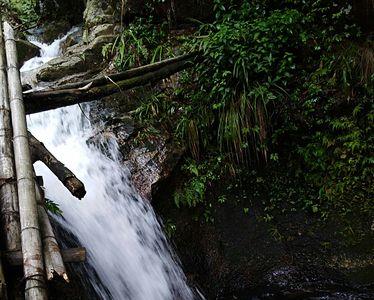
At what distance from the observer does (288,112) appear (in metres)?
5.27

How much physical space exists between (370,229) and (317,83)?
1995 millimetres

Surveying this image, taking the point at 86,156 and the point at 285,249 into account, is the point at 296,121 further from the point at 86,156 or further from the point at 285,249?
the point at 86,156

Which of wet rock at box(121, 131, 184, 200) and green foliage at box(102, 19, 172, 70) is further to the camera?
green foliage at box(102, 19, 172, 70)

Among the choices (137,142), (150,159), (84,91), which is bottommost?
(150,159)

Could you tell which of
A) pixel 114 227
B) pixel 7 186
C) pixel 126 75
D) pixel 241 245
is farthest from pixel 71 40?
pixel 7 186

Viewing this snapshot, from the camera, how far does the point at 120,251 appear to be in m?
4.58

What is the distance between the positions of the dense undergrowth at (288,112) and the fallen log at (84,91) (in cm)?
81

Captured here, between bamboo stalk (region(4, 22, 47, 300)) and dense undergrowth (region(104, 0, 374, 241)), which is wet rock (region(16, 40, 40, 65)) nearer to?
dense undergrowth (region(104, 0, 374, 241))

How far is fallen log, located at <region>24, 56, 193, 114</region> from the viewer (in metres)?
3.95

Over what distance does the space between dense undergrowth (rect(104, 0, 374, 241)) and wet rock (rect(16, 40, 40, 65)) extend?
169 inches

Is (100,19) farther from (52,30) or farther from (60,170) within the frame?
(60,170)

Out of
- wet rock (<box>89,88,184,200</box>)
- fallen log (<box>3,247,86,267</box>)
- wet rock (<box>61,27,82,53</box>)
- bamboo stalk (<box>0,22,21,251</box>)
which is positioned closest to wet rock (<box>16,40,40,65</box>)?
wet rock (<box>61,27,82,53</box>)

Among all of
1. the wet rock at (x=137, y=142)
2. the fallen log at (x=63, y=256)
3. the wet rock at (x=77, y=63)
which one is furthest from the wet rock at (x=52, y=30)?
the fallen log at (x=63, y=256)

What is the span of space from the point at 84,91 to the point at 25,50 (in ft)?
17.2
